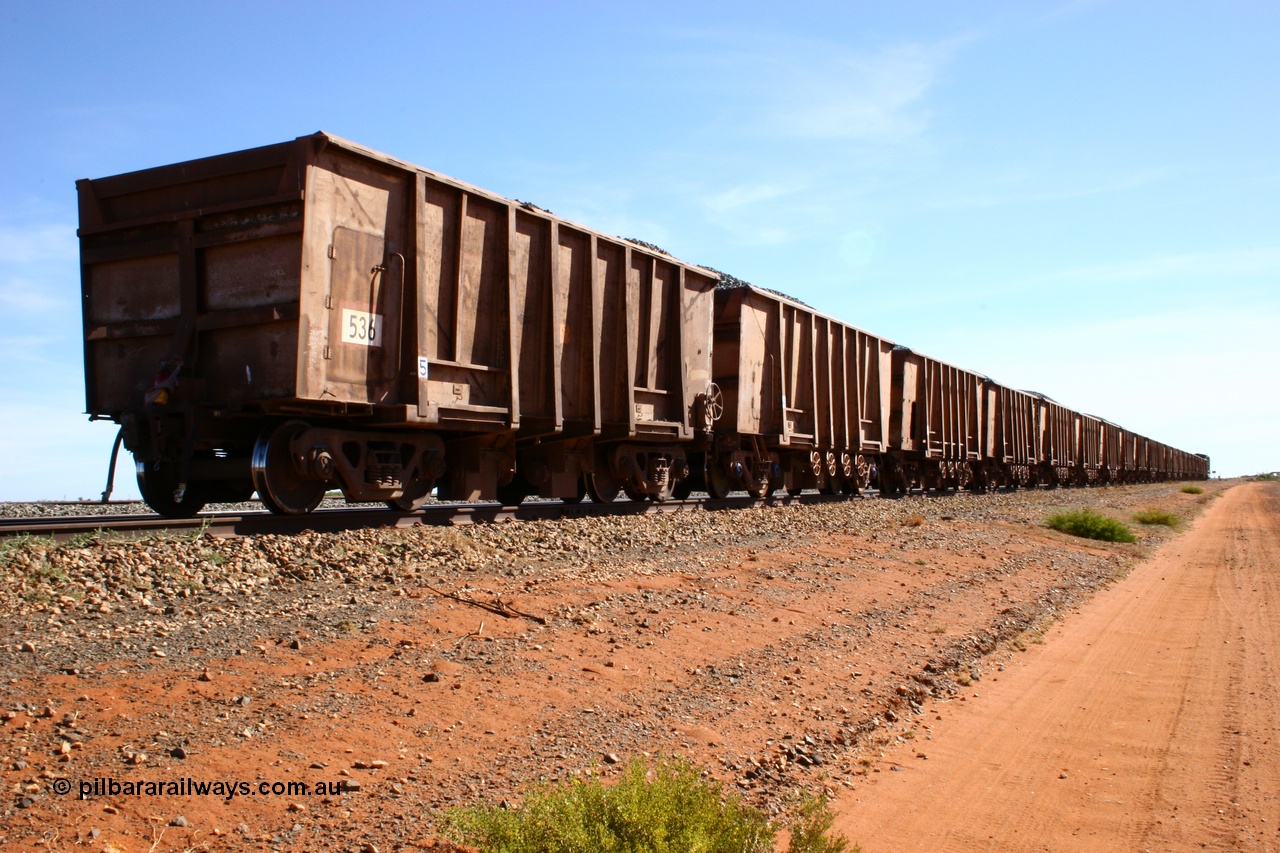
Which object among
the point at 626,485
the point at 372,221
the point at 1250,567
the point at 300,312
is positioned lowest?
the point at 1250,567

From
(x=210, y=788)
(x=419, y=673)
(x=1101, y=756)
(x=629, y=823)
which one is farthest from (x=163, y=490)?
(x=1101, y=756)

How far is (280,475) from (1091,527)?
48.6ft

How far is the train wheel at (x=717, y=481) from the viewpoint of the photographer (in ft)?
51.6

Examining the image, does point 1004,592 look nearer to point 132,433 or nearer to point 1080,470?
point 132,433

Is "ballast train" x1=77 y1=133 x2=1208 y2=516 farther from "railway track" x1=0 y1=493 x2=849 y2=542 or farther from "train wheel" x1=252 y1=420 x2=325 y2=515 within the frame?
"railway track" x1=0 y1=493 x2=849 y2=542

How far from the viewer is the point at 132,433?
855cm

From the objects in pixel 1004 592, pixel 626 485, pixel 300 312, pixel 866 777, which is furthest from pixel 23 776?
pixel 626 485

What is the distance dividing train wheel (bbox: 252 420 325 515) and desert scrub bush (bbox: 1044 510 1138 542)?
46.9 ft

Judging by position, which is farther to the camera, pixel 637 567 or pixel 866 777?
pixel 637 567

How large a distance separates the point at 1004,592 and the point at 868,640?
3.63 m

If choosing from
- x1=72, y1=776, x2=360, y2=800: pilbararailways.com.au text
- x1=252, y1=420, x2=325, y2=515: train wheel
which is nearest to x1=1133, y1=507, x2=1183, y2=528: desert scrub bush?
x1=252, y1=420, x2=325, y2=515: train wheel

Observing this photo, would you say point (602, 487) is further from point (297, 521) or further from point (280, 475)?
point (297, 521)

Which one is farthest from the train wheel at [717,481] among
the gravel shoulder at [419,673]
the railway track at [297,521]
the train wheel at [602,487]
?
the gravel shoulder at [419,673]

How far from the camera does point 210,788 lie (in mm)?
3557
